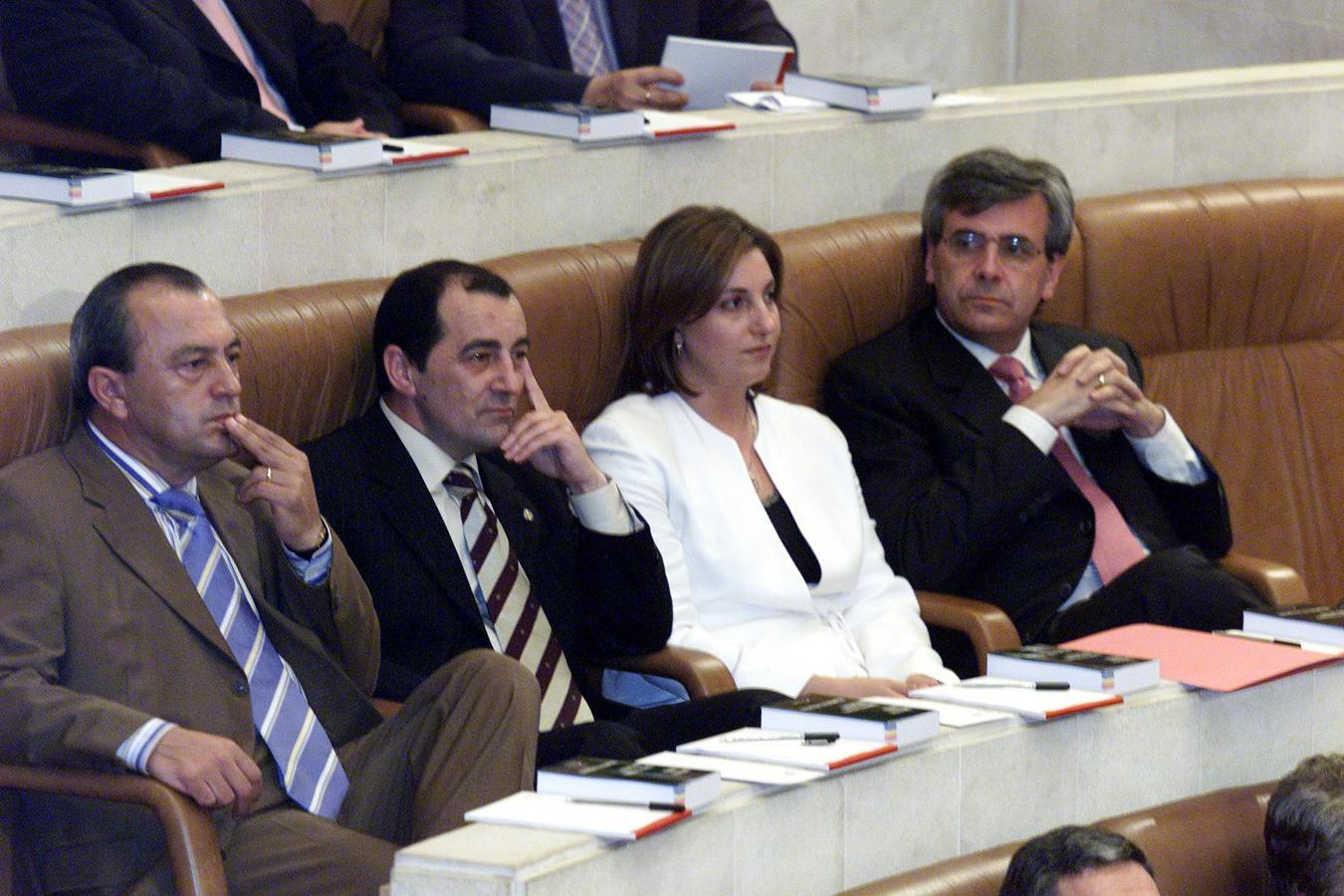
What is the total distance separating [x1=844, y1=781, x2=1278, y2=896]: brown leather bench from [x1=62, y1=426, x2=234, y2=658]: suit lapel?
1098 mm

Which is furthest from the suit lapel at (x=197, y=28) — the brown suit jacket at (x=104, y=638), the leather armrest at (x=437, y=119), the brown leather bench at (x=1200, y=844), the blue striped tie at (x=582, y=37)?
the brown leather bench at (x=1200, y=844)

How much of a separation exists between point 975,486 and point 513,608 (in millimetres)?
946

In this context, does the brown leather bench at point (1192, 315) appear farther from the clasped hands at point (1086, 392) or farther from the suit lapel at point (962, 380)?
the clasped hands at point (1086, 392)

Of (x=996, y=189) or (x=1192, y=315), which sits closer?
(x=996, y=189)

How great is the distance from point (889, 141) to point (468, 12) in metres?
0.98

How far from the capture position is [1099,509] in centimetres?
448

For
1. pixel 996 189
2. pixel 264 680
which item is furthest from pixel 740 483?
pixel 264 680

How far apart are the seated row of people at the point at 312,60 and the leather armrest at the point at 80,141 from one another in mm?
18

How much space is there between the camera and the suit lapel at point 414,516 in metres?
3.61

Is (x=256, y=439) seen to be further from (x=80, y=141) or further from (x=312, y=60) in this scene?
(x=312, y=60)

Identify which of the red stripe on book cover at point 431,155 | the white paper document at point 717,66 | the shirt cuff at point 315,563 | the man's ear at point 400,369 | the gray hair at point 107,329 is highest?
the white paper document at point 717,66

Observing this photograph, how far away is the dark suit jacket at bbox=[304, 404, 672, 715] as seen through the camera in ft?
11.8

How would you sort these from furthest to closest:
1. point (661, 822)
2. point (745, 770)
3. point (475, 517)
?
point (475, 517), point (745, 770), point (661, 822)

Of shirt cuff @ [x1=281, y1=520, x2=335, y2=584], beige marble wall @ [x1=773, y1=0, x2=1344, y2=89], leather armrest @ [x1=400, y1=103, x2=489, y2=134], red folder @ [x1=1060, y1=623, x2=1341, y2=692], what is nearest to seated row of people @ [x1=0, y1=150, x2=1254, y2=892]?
shirt cuff @ [x1=281, y1=520, x2=335, y2=584]
